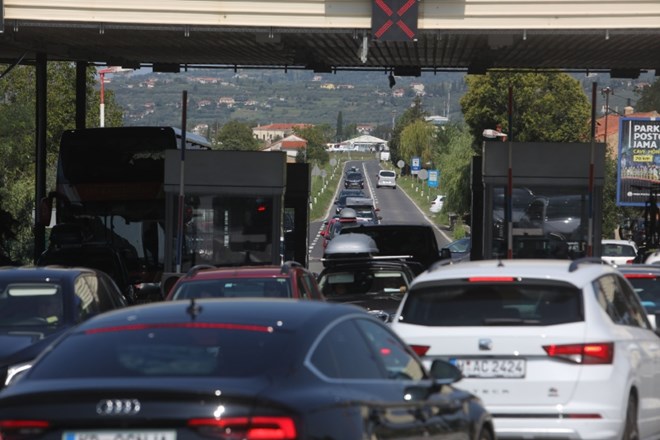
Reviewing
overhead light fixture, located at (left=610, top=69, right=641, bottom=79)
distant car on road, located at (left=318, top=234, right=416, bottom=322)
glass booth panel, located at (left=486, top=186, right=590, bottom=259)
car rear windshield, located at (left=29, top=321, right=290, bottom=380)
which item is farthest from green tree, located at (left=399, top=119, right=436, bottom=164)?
car rear windshield, located at (left=29, top=321, right=290, bottom=380)

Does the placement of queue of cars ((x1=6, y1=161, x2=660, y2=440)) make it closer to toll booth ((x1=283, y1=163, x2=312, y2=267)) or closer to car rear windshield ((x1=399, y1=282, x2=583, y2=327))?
car rear windshield ((x1=399, y1=282, x2=583, y2=327))

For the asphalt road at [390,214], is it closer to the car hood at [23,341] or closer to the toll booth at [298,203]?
the toll booth at [298,203]

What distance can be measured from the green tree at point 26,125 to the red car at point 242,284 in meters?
30.2

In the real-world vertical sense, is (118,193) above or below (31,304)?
above

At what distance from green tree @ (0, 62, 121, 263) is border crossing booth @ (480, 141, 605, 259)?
78.9 feet

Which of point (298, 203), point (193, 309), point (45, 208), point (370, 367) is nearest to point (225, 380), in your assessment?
point (193, 309)

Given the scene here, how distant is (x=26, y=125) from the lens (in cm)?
5362

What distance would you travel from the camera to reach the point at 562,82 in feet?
268

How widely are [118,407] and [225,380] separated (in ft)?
1.51

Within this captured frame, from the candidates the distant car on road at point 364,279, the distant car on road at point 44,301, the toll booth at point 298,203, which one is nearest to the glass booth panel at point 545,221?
the distant car on road at point 364,279

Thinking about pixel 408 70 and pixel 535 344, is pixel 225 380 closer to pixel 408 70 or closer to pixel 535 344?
pixel 535 344

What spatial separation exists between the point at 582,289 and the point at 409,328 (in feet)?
3.95

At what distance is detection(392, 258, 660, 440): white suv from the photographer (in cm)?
973

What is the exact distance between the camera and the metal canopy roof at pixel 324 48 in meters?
21.2
